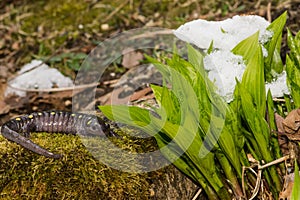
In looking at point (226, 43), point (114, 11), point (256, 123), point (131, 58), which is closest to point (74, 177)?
point (256, 123)

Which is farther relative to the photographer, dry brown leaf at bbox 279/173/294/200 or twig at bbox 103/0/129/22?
twig at bbox 103/0/129/22

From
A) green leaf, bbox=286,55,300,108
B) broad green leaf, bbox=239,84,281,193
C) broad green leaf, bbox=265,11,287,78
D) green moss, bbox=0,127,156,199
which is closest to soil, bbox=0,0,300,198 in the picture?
broad green leaf, bbox=265,11,287,78

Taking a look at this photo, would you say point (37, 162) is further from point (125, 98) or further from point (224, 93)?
point (125, 98)

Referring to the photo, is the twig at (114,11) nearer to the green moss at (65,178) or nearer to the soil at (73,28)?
the soil at (73,28)

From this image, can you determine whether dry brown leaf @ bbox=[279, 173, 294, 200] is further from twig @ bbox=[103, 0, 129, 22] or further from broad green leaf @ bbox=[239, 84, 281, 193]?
twig @ bbox=[103, 0, 129, 22]

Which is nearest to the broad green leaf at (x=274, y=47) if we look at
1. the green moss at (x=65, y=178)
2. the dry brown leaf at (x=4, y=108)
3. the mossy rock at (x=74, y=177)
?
the mossy rock at (x=74, y=177)

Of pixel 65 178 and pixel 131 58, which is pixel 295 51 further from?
pixel 131 58
